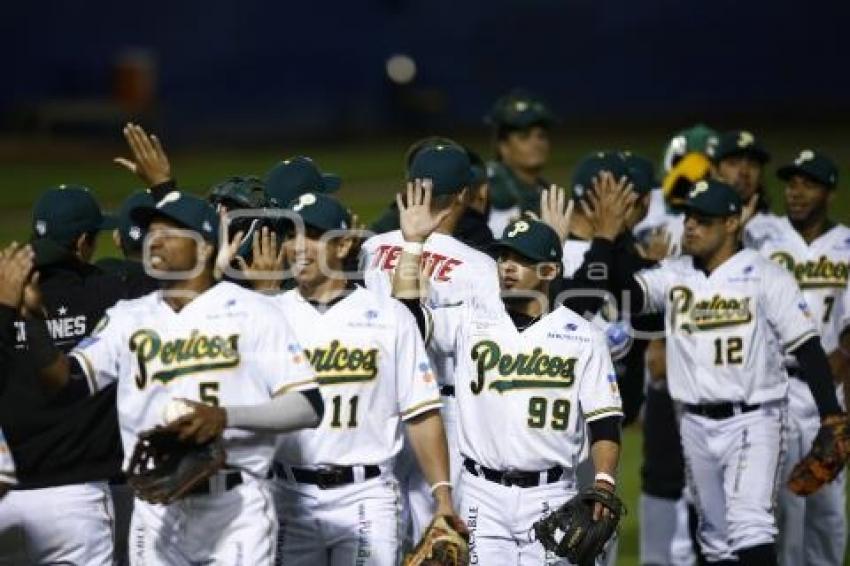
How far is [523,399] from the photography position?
6.52m

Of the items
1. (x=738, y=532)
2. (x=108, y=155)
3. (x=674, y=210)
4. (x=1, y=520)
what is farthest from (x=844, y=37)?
(x=1, y=520)

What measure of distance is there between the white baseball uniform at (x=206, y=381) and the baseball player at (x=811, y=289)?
3722mm

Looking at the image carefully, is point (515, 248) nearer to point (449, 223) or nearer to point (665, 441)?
point (449, 223)

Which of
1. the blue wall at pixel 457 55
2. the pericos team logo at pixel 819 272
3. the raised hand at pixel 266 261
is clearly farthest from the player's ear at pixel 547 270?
the blue wall at pixel 457 55

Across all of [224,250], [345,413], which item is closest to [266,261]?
[224,250]

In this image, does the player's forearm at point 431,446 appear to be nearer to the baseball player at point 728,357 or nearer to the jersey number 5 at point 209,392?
the jersey number 5 at point 209,392

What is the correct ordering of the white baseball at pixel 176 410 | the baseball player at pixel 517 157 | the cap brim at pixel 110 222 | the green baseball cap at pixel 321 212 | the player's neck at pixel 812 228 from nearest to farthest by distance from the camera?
1. the white baseball at pixel 176 410
2. the green baseball cap at pixel 321 212
3. the cap brim at pixel 110 222
4. the player's neck at pixel 812 228
5. the baseball player at pixel 517 157

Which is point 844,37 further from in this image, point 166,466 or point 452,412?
point 166,466

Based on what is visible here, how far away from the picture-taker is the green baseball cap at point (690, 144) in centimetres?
997

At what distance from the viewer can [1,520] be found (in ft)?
20.9

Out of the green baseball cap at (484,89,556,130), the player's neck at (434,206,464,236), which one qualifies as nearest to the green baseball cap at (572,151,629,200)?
the player's neck at (434,206,464,236)

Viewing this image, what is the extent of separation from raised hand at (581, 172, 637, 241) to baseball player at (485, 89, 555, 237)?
8.31 feet

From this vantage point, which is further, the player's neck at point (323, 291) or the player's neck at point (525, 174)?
the player's neck at point (525, 174)

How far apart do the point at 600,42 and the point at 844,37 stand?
4246 mm
